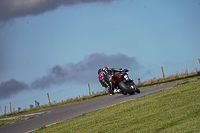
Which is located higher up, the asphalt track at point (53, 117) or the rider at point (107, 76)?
the rider at point (107, 76)

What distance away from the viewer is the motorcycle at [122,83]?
703 inches

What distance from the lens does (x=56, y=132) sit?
33.6ft

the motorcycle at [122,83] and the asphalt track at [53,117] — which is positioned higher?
the motorcycle at [122,83]

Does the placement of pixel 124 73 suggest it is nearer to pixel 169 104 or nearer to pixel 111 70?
pixel 111 70

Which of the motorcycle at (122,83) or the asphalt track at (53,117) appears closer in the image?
the asphalt track at (53,117)

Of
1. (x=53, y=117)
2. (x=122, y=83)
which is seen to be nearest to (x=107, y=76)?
(x=122, y=83)

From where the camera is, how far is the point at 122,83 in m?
17.9

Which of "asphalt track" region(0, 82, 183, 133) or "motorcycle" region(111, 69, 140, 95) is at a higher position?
"motorcycle" region(111, 69, 140, 95)

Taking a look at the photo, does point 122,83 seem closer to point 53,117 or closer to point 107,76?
point 107,76

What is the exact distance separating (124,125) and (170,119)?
4.35 feet

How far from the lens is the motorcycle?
17.9 meters

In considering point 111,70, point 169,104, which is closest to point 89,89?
point 111,70

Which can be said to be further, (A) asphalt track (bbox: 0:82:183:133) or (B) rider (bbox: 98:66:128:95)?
(B) rider (bbox: 98:66:128:95)

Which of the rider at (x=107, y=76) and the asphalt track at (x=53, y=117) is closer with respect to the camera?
the asphalt track at (x=53, y=117)
